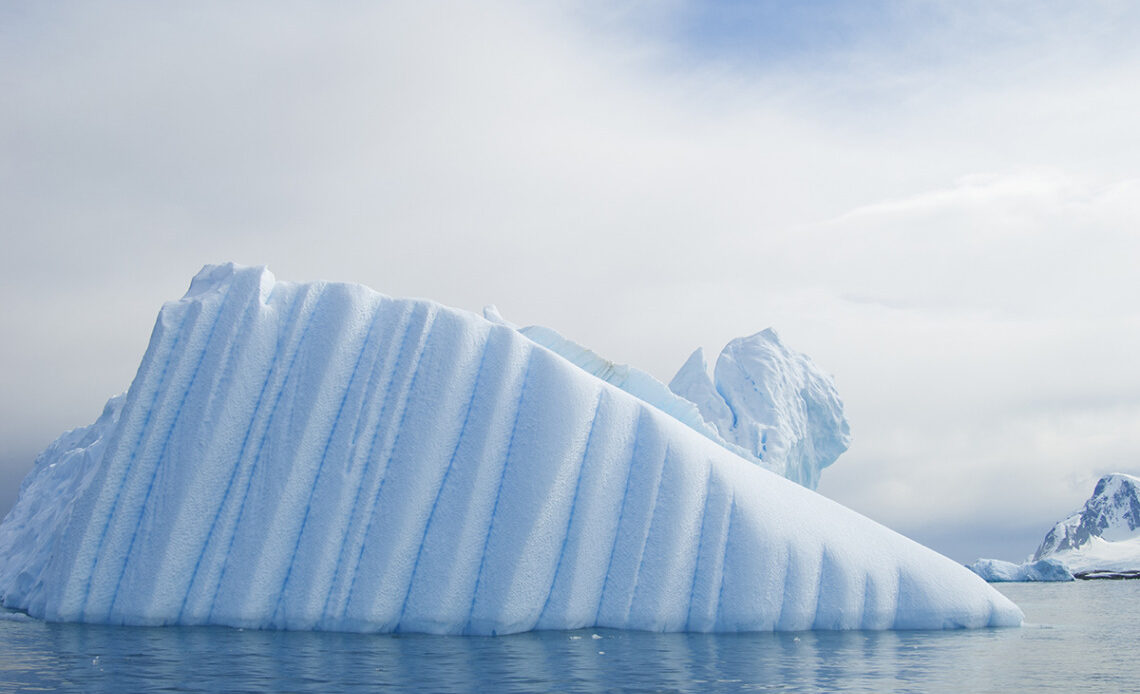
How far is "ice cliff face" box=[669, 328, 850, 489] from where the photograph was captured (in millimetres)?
28891

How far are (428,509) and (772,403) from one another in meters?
19.3

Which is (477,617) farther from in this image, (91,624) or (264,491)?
(91,624)

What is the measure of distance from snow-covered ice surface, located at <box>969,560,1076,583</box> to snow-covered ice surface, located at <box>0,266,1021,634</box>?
4102 centimetres

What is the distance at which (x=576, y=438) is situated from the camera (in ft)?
40.7

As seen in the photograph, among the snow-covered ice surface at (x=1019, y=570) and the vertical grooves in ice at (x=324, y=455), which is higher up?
the snow-covered ice surface at (x=1019, y=570)

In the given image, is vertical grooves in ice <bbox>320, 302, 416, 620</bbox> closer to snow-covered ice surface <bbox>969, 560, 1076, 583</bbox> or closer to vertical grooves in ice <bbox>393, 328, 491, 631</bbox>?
vertical grooves in ice <bbox>393, 328, 491, 631</bbox>

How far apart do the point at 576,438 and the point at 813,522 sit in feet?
10.9

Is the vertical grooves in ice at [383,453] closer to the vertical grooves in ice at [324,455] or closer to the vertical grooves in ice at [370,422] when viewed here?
the vertical grooves in ice at [370,422]

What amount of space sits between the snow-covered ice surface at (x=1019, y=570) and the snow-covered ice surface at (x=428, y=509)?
41019 mm

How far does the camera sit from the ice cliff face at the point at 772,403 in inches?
1137

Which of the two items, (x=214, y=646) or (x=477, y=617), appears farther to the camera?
(x=477, y=617)

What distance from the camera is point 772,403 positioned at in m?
29.6

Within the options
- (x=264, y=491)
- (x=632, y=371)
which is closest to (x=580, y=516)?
(x=264, y=491)

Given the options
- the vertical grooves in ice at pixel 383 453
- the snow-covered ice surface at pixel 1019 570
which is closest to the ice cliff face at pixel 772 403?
the vertical grooves in ice at pixel 383 453
